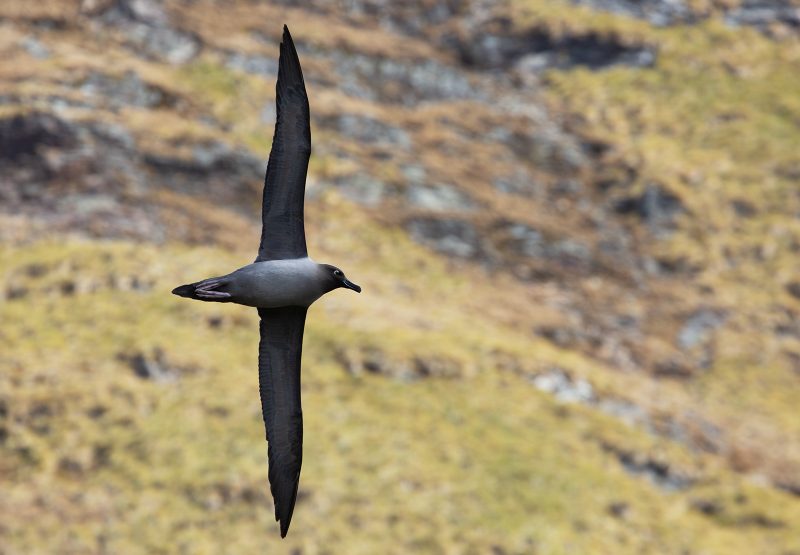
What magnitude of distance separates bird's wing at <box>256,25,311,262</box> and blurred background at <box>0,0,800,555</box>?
1338 cm

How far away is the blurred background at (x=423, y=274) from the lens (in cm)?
2570

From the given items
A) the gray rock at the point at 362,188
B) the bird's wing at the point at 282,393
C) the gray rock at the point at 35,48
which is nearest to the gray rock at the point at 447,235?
the gray rock at the point at 362,188

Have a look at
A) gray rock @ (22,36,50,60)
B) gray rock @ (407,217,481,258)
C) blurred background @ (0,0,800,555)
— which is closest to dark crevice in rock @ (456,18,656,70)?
blurred background @ (0,0,800,555)

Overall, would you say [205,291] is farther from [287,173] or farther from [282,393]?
[282,393]

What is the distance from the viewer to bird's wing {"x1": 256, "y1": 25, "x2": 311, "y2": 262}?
11.5 metres

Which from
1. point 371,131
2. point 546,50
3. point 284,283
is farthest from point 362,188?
point 284,283

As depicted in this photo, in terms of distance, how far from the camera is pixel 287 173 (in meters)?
11.6

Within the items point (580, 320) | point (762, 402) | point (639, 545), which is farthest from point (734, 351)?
point (639, 545)

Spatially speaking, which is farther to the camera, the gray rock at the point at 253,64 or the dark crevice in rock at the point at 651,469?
the gray rock at the point at 253,64

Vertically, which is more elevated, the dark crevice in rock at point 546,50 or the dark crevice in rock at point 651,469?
the dark crevice in rock at point 546,50

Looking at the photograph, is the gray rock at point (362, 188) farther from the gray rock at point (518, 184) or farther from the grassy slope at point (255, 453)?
the grassy slope at point (255, 453)

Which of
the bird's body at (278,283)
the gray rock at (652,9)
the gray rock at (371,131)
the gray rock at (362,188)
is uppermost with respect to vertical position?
the bird's body at (278,283)

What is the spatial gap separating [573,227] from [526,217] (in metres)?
2.16

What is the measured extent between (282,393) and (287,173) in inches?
101
